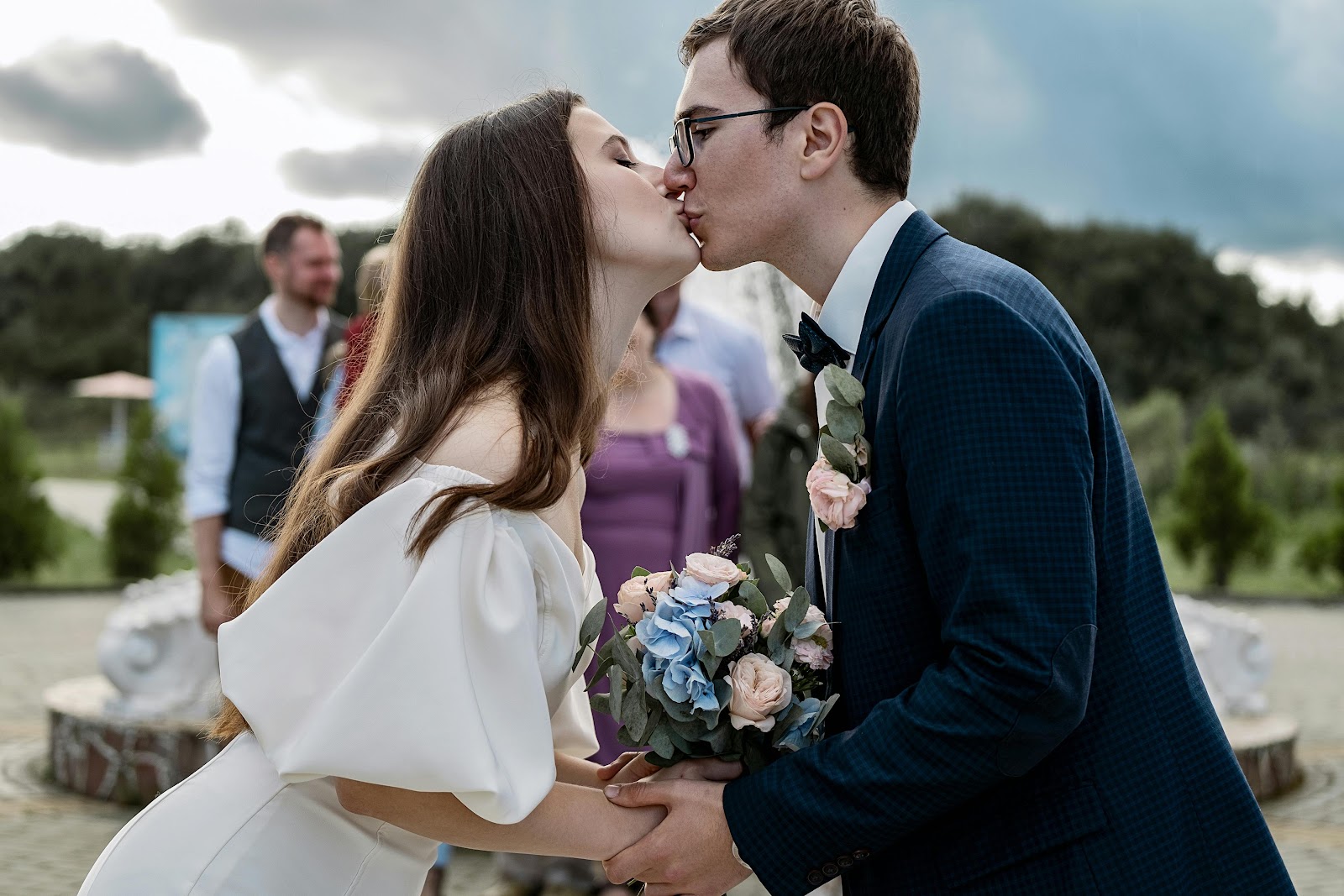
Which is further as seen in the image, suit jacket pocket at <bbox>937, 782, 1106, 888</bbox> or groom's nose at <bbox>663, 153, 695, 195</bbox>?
groom's nose at <bbox>663, 153, 695, 195</bbox>

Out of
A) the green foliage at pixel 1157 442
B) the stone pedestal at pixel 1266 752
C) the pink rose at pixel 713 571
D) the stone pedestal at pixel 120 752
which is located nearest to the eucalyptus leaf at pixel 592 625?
the pink rose at pixel 713 571

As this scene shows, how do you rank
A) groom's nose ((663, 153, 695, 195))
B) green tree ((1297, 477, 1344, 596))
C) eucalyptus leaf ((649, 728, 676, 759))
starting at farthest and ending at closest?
green tree ((1297, 477, 1344, 596)), groom's nose ((663, 153, 695, 195)), eucalyptus leaf ((649, 728, 676, 759))

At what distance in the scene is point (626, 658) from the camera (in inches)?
88.0

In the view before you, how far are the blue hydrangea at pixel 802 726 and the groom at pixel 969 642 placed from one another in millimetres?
58

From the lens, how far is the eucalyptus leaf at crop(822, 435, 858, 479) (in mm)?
2057

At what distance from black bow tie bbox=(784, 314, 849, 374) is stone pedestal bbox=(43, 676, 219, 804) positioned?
18.1 ft

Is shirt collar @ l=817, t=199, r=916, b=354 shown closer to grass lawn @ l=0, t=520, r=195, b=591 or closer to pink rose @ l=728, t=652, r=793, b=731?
pink rose @ l=728, t=652, r=793, b=731

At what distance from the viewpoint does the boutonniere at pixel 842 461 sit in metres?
2.04

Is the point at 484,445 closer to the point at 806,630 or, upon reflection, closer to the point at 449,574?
the point at 449,574

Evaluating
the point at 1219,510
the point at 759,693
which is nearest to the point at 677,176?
the point at 759,693

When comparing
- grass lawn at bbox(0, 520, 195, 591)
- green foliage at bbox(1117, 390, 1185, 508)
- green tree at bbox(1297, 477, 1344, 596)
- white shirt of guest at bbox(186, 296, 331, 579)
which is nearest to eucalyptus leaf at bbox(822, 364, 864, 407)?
white shirt of guest at bbox(186, 296, 331, 579)

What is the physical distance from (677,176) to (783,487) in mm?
3046

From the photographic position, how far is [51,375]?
46.1 m

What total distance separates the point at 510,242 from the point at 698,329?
3839 mm
